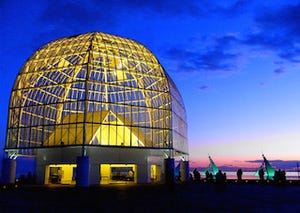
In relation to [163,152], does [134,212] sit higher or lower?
lower

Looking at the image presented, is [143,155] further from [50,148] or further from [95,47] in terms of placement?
[95,47]

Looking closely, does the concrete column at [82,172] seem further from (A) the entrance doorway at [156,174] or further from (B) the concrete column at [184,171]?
(B) the concrete column at [184,171]

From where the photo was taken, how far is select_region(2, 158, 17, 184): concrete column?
156 feet

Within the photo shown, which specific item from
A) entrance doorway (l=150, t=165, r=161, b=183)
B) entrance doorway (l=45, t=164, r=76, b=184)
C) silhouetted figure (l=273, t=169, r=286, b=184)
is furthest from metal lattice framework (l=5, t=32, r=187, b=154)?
silhouetted figure (l=273, t=169, r=286, b=184)

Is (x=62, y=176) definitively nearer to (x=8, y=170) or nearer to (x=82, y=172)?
(x=8, y=170)

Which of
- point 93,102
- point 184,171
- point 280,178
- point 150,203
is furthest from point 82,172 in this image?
point 280,178

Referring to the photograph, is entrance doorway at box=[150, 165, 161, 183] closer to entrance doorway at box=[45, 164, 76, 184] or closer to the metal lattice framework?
the metal lattice framework

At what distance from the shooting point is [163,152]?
54.0 m

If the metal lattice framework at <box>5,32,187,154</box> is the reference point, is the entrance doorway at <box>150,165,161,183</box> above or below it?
below

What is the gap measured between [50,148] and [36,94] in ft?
27.7

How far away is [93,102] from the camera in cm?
4500

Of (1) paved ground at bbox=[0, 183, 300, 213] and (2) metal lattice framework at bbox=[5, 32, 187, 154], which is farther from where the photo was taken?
(2) metal lattice framework at bbox=[5, 32, 187, 154]

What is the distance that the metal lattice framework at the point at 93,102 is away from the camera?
46.2 m

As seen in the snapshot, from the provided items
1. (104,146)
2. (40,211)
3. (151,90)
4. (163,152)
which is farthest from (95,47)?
(40,211)
